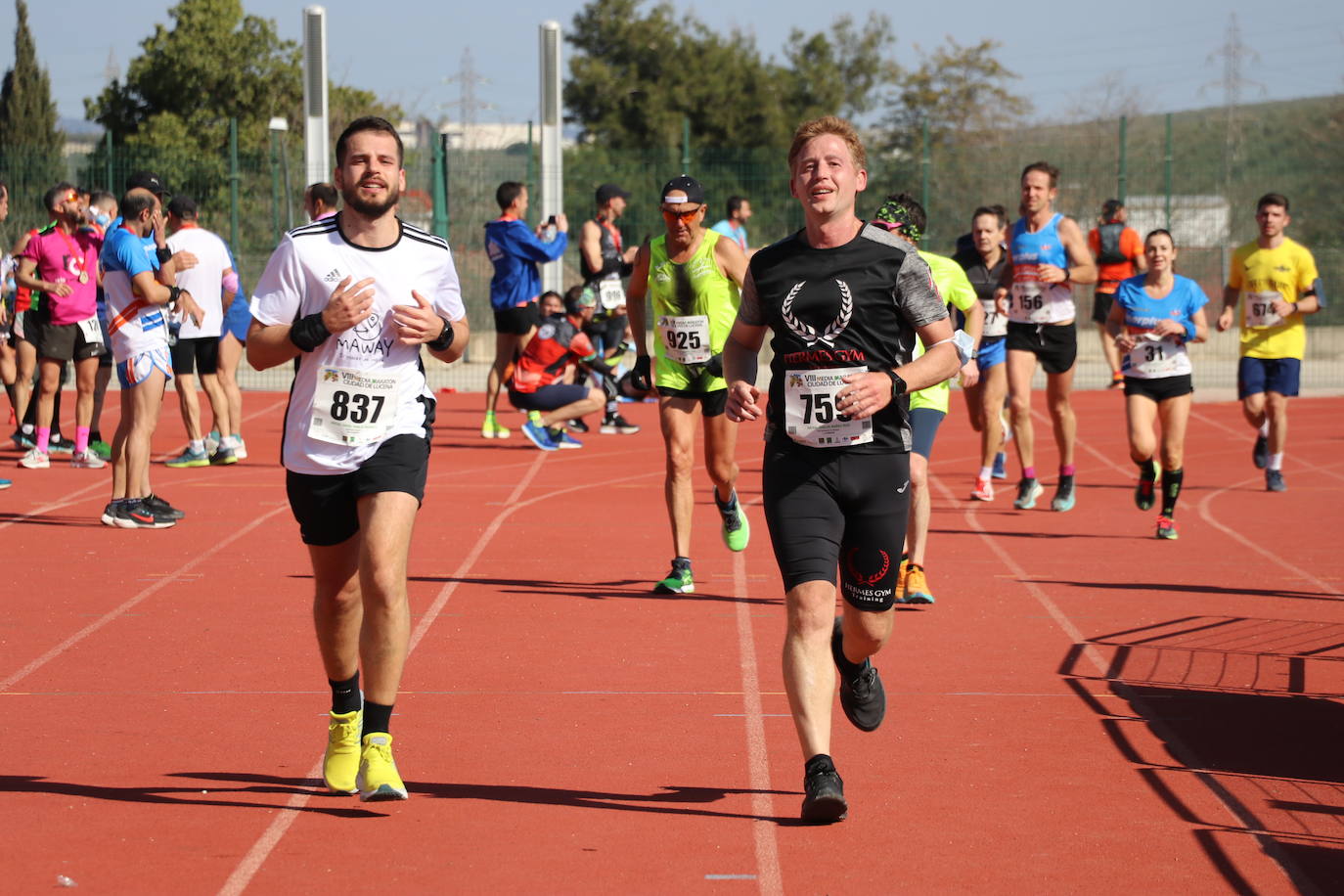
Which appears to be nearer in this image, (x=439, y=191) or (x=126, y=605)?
(x=126, y=605)

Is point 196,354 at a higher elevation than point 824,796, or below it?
higher

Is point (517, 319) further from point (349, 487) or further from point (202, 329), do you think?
point (349, 487)

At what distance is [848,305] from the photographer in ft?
17.2

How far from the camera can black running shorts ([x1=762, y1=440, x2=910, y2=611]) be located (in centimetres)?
521

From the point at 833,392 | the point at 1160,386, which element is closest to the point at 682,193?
the point at 833,392

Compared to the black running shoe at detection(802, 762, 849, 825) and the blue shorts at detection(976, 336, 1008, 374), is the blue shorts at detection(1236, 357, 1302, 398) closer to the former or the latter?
the blue shorts at detection(976, 336, 1008, 374)

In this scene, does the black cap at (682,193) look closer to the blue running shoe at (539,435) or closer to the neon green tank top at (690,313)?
the neon green tank top at (690,313)

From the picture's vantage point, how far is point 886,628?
18.0 feet

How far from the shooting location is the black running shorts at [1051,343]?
11773mm

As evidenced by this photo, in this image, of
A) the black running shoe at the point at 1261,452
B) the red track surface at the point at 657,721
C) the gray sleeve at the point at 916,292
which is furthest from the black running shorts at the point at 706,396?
the black running shoe at the point at 1261,452

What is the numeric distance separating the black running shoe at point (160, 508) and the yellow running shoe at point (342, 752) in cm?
587

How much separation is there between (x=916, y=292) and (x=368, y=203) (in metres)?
1.71

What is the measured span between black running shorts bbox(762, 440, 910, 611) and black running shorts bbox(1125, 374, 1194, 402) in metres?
5.94

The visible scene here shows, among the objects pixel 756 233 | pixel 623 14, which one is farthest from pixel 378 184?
pixel 623 14
